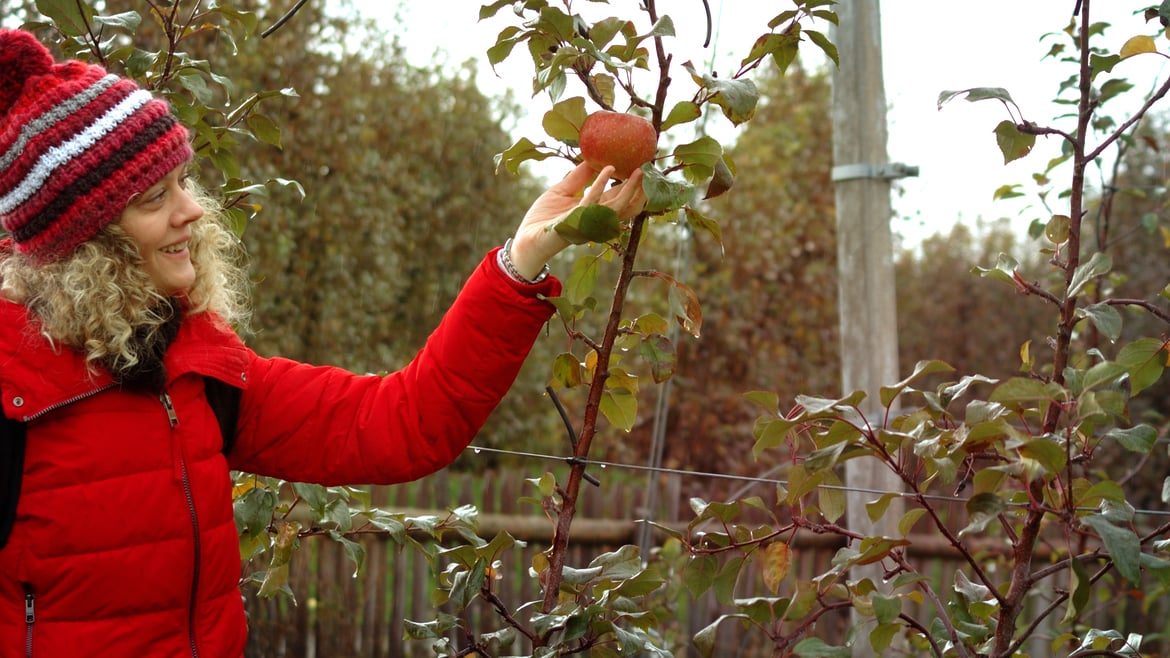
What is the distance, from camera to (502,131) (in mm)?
6141

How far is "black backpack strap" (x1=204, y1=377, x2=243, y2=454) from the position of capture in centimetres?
145

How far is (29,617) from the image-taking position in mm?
1254

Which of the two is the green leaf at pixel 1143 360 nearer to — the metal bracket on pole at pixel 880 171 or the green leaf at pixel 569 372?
the green leaf at pixel 569 372

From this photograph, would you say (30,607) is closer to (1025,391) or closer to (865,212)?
(1025,391)

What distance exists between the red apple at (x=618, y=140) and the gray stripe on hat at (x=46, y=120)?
610mm

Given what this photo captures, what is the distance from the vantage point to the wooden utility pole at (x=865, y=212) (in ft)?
7.00

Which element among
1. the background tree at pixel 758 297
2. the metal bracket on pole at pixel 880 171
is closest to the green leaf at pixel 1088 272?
the metal bracket on pole at pixel 880 171

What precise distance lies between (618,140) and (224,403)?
2.16ft

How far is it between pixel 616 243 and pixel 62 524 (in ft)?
2.37

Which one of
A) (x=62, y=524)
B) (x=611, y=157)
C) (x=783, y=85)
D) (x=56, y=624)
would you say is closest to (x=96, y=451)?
(x=62, y=524)

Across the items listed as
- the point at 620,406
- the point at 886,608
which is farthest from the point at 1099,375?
the point at 620,406

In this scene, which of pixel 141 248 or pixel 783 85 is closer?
pixel 141 248

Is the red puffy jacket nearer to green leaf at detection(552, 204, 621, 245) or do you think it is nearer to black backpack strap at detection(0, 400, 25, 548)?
black backpack strap at detection(0, 400, 25, 548)

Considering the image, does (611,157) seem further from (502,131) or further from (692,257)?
(502,131)
